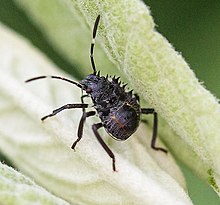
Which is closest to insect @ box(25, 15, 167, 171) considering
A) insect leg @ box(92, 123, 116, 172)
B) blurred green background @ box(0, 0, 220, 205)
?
insect leg @ box(92, 123, 116, 172)

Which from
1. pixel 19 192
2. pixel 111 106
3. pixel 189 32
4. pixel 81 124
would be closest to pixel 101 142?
pixel 81 124

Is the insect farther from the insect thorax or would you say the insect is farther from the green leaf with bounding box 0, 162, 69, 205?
the green leaf with bounding box 0, 162, 69, 205

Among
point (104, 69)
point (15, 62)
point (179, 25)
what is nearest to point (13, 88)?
point (15, 62)

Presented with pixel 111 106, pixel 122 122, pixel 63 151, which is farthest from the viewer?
pixel 111 106

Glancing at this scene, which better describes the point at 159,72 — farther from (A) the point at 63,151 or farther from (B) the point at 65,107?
(B) the point at 65,107

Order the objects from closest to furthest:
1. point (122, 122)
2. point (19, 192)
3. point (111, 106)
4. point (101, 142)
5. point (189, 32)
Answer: point (19, 192) < point (101, 142) < point (122, 122) < point (111, 106) < point (189, 32)

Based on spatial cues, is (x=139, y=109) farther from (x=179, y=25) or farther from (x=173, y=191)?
(x=179, y=25)
